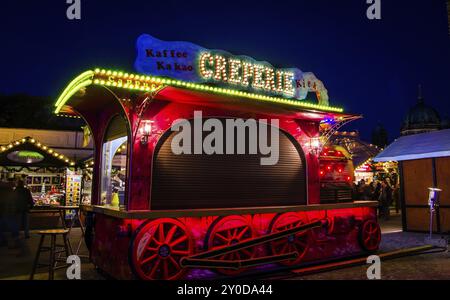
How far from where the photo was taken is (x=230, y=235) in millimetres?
6625

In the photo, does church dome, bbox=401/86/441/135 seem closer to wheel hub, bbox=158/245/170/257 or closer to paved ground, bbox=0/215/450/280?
paved ground, bbox=0/215/450/280

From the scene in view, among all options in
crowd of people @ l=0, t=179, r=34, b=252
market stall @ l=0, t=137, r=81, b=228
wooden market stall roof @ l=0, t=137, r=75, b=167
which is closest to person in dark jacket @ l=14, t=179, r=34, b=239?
crowd of people @ l=0, t=179, r=34, b=252

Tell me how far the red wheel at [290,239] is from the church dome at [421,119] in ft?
196

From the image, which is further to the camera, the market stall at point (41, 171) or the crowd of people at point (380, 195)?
the crowd of people at point (380, 195)

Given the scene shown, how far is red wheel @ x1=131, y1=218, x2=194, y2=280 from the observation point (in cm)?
574

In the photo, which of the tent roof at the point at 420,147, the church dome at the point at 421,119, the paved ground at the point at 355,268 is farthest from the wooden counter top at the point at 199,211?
the church dome at the point at 421,119

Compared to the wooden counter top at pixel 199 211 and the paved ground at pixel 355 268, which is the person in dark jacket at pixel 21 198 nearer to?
the paved ground at pixel 355 268

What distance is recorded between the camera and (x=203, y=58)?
7312 mm

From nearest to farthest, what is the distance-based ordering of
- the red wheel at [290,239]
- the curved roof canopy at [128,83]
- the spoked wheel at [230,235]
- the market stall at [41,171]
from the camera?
the curved roof canopy at [128,83] → the spoked wheel at [230,235] → the red wheel at [290,239] → the market stall at [41,171]

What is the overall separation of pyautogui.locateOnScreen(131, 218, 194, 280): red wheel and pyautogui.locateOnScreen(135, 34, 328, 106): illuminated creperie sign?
2737 millimetres

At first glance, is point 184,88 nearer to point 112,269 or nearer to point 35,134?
point 112,269

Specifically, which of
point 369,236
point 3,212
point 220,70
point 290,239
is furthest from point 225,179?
point 3,212

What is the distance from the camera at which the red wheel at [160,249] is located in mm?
5742

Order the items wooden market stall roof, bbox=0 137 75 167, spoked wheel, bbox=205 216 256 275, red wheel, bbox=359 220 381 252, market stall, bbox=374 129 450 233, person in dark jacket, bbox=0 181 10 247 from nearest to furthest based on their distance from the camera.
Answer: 1. spoked wheel, bbox=205 216 256 275
2. red wheel, bbox=359 220 381 252
3. person in dark jacket, bbox=0 181 10 247
4. market stall, bbox=374 129 450 233
5. wooden market stall roof, bbox=0 137 75 167
